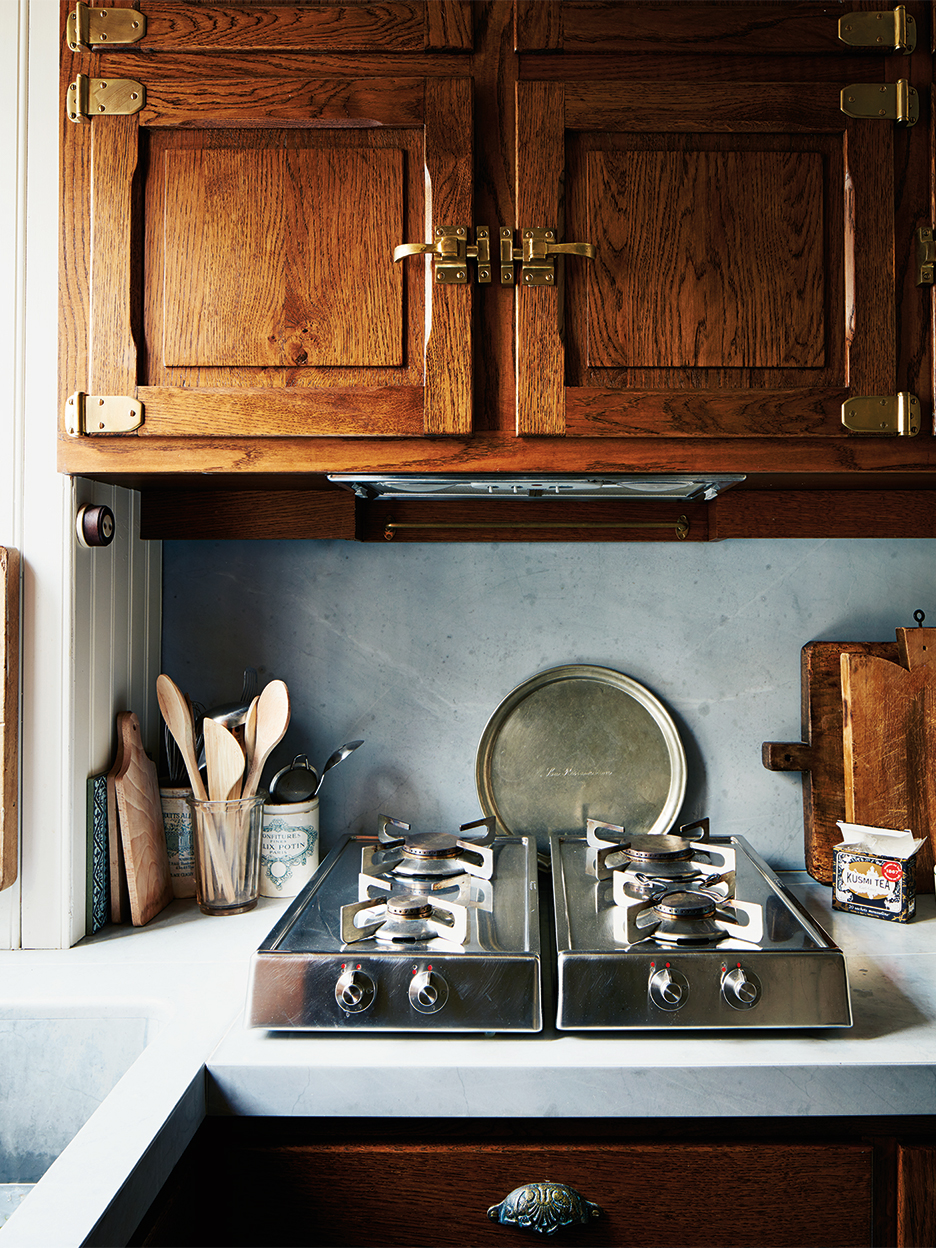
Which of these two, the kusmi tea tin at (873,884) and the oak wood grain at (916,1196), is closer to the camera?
the oak wood grain at (916,1196)

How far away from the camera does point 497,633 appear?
4.99 feet

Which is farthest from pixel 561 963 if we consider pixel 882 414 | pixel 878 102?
pixel 878 102

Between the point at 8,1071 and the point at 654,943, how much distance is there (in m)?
0.78

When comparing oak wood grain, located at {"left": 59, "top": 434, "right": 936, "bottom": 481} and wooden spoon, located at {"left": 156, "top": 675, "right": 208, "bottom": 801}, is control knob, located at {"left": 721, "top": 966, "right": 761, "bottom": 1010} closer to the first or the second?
oak wood grain, located at {"left": 59, "top": 434, "right": 936, "bottom": 481}

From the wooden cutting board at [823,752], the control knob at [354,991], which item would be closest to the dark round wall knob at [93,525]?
the control knob at [354,991]

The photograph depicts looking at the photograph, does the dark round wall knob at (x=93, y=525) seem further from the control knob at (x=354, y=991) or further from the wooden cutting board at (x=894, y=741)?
the wooden cutting board at (x=894, y=741)

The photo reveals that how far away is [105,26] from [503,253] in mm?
584

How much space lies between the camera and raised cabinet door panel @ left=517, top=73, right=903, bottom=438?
1.11m

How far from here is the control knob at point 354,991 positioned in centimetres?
94

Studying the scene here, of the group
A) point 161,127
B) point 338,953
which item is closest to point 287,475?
point 161,127

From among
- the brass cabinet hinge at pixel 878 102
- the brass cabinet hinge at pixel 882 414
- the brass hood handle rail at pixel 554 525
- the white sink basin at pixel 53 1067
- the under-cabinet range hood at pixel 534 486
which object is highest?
the brass cabinet hinge at pixel 878 102

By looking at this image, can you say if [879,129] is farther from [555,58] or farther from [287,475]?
[287,475]

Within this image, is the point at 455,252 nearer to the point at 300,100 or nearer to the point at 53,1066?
the point at 300,100

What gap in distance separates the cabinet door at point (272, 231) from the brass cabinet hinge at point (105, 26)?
0.01 metres
